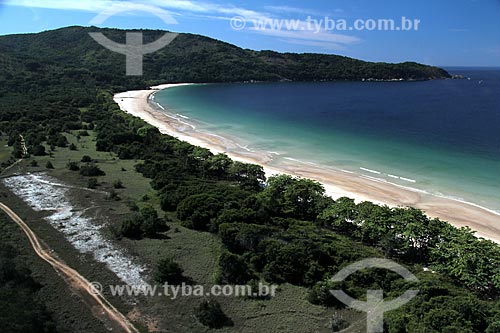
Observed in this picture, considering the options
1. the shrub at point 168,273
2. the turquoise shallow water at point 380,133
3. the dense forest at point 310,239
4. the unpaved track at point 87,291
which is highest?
the turquoise shallow water at point 380,133

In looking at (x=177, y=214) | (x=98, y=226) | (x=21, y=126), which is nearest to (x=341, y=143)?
(x=177, y=214)

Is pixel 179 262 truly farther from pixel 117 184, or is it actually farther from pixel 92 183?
pixel 92 183

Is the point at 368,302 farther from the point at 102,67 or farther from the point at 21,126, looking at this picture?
the point at 102,67

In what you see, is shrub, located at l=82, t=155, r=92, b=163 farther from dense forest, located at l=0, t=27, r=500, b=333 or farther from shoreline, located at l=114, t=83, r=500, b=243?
shoreline, located at l=114, t=83, r=500, b=243

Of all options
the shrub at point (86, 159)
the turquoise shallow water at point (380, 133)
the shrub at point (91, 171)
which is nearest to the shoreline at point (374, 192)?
the turquoise shallow water at point (380, 133)

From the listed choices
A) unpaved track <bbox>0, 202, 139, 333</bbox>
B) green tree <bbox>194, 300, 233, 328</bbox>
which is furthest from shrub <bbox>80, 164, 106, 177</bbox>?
green tree <bbox>194, 300, 233, 328</bbox>

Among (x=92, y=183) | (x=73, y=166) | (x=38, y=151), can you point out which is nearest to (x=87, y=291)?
(x=92, y=183)

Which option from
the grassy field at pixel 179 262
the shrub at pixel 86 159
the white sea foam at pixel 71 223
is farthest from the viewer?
the shrub at pixel 86 159

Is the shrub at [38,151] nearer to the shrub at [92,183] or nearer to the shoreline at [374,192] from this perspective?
the shrub at [92,183]
